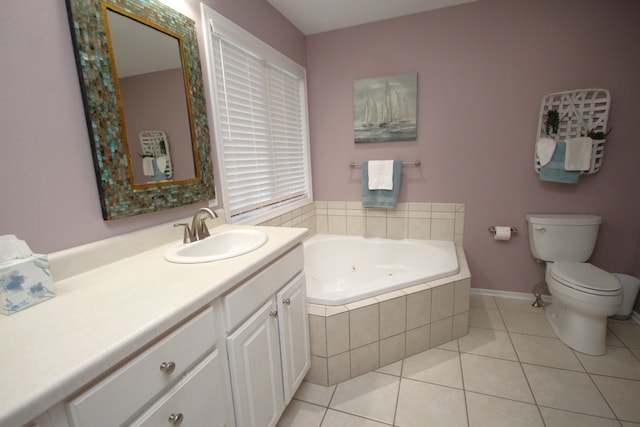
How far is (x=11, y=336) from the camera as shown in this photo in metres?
0.65

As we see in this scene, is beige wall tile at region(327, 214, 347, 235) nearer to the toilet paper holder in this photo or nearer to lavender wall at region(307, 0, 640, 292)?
lavender wall at region(307, 0, 640, 292)

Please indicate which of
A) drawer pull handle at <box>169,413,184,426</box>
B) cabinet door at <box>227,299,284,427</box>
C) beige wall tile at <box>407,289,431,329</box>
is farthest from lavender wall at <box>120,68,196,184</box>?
beige wall tile at <box>407,289,431,329</box>

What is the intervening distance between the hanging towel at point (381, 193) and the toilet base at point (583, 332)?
1382 mm

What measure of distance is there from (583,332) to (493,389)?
76 cm

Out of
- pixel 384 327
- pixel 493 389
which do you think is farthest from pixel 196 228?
pixel 493 389

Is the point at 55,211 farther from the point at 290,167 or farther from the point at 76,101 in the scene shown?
the point at 290,167

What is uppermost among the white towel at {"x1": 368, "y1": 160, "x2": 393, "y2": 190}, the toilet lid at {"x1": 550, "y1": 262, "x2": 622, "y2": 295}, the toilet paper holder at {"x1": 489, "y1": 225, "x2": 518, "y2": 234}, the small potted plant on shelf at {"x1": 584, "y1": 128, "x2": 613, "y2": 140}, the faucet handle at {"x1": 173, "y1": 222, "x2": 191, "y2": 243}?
the small potted plant on shelf at {"x1": 584, "y1": 128, "x2": 613, "y2": 140}

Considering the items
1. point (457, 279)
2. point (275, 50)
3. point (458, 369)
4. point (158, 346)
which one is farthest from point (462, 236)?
point (158, 346)

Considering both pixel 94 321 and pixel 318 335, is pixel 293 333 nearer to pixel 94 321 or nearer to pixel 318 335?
pixel 318 335

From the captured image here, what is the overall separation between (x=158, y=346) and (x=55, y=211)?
65cm

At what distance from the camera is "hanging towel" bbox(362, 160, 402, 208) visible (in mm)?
2506

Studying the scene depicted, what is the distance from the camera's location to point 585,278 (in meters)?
1.80

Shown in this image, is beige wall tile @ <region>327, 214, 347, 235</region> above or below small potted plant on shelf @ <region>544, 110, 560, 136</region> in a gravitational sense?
below

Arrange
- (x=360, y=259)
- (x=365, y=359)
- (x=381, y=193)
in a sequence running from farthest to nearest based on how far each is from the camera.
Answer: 1. (x=360, y=259)
2. (x=381, y=193)
3. (x=365, y=359)
